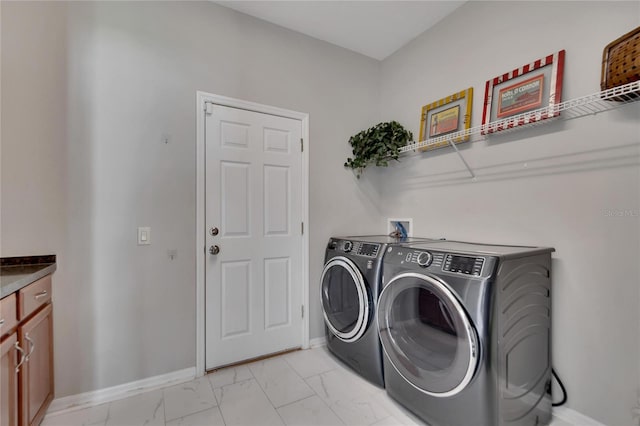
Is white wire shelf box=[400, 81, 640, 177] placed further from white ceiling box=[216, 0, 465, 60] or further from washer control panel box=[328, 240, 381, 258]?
white ceiling box=[216, 0, 465, 60]

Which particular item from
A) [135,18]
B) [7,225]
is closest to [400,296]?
[7,225]

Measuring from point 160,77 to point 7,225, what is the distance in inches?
48.2

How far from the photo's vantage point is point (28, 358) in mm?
1290

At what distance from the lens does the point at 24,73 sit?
155 centimetres

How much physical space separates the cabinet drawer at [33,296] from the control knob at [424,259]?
1.88 meters

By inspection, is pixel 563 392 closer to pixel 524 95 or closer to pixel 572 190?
pixel 572 190

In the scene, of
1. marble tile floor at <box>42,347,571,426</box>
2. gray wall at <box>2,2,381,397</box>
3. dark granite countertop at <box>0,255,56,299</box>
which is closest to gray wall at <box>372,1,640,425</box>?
marble tile floor at <box>42,347,571,426</box>

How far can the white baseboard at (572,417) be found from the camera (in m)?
1.44

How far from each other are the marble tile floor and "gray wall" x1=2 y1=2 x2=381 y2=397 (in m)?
0.19

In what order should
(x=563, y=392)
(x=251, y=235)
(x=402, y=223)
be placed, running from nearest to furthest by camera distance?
1. (x=563, y=392)
2. (x=251, y=235)
3. (x=402, y=223)

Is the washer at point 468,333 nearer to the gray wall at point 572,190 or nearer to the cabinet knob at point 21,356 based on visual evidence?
the gray wall at point 572,190

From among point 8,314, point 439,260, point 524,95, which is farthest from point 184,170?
point 524,95

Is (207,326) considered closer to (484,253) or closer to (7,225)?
(7,225)

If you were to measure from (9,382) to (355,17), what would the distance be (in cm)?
295
